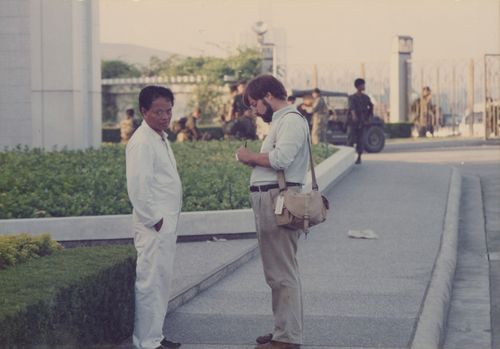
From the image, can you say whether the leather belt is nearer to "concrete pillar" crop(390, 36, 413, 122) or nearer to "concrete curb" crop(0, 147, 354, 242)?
"concrete curb" crop(0, 147, 354, 242)

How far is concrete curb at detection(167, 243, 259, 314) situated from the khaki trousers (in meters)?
1.54

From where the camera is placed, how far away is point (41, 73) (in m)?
19.5

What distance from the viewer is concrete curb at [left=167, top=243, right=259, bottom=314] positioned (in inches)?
332

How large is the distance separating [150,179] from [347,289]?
291cm

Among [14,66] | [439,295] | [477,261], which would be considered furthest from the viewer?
[14,66]

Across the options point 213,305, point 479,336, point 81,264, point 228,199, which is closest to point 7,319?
point 81,264

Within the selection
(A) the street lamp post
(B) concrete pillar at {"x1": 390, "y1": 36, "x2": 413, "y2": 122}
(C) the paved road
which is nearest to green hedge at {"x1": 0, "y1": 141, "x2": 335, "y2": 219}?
(C) the paved road

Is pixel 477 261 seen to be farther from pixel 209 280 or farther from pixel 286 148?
pixel 286 148

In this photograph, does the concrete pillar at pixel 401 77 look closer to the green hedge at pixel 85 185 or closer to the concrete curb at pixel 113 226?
the green hedge at pixel 85 185

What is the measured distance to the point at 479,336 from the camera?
8242 mm

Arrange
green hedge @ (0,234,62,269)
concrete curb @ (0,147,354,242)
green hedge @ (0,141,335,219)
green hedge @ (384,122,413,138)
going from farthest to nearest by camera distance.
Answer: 1. green hedge @ (384,122,413,138)
2. green hedge @ (0,141,335,219)
3. concrete curb @ (0,147,354,242)
4. green hedge @ (0,234,62,269)

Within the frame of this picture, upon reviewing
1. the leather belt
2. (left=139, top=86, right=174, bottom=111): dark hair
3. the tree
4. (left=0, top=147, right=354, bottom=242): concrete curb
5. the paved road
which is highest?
the tree

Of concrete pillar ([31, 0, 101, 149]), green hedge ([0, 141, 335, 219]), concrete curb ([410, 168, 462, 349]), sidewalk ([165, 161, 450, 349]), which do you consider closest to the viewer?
concrete curb ([410, 168, 462, 349])

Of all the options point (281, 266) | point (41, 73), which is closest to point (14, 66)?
point (41, 73)
